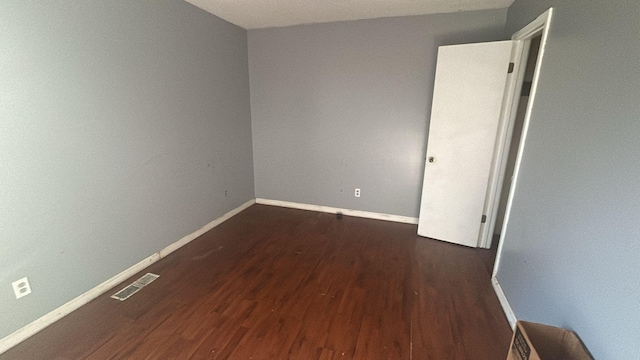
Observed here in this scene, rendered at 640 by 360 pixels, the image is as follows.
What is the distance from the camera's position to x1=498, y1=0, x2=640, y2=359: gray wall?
1021 millimetres

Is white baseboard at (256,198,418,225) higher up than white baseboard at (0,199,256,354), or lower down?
higher up

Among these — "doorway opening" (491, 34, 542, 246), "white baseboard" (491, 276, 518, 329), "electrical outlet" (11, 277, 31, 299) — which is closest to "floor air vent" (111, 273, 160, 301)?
"electrical outlet" (11, 277, 31, 299)

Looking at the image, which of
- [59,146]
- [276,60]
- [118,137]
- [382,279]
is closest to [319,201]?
[382,279]

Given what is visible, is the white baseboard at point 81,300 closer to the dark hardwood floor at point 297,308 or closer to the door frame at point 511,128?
the dark hardwood floor at point 297,308

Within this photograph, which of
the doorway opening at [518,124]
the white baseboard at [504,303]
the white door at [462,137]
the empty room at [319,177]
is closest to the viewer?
the empty room at [319,177]

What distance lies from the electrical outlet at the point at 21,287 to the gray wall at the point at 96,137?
32mm

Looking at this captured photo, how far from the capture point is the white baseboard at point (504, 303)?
183 centimetres

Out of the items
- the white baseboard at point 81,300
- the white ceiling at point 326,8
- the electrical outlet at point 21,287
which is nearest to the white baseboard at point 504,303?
the white ceiling at point 326,8

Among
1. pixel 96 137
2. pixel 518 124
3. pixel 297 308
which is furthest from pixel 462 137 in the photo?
pixel 96 137

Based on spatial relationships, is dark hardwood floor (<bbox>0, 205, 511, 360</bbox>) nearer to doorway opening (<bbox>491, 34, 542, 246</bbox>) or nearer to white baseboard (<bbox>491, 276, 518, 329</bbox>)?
white baseboard (<bbox>491, 276, 518, 329</bbox>)

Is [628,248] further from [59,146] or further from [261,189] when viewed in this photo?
[261,189]

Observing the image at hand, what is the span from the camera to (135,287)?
2176 mm

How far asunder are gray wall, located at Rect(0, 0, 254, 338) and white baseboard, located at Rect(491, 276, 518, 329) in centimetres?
290

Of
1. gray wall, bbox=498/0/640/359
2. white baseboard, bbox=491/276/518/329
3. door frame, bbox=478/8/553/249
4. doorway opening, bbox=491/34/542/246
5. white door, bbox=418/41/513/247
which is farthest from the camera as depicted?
doorway opening, bbox=491/34/542/246
